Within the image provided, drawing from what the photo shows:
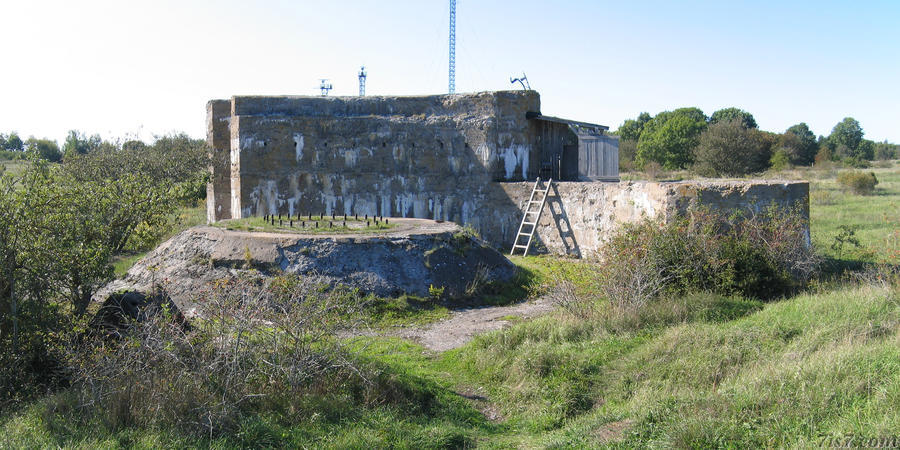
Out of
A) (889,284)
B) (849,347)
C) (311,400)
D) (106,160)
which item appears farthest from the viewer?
(106,160)

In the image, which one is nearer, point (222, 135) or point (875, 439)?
point (875, 439)

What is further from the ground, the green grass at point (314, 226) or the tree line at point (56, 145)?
the tree line at point (56, 145)

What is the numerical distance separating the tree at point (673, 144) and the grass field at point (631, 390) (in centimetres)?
3658

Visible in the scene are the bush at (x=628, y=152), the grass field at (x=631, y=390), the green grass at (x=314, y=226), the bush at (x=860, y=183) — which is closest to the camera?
the grass field at (x=631, y=390)

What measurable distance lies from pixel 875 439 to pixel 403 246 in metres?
8.09

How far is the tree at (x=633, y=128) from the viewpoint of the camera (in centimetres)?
5947

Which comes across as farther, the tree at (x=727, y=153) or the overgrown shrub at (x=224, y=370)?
the tree at (x=727, y=153)

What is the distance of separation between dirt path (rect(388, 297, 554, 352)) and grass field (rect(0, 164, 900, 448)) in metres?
0.45

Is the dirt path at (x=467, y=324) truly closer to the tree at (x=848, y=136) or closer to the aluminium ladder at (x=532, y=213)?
the aluminium ladder at (x=532, y=213)

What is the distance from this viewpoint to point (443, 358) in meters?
7.97

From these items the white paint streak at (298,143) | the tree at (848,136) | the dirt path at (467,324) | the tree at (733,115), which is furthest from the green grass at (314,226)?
the tree at (848,136)

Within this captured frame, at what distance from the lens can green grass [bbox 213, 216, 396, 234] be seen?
12.1m

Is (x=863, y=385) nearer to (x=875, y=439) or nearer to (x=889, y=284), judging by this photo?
(x=875, y=439)

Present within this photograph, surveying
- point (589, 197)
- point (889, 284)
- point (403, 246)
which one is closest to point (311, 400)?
point (403, 246)
